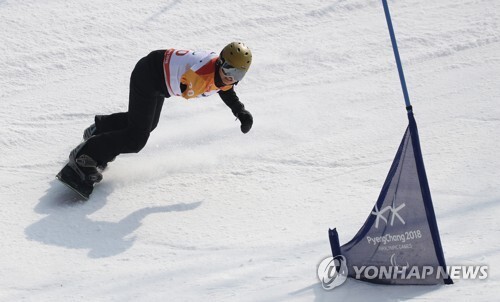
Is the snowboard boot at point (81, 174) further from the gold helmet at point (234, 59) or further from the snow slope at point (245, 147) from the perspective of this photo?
the gold helmet at point (234, 59)

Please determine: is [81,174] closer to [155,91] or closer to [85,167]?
[85,167]

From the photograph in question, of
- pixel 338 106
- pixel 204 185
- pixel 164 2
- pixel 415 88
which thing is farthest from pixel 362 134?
pixel 164 2

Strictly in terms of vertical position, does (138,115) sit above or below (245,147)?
above

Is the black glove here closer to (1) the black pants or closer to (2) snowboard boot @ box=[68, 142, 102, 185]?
(1) the black pants

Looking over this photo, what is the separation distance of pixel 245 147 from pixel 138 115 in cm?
130

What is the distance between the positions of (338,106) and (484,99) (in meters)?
1.47

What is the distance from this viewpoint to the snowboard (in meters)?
6.39

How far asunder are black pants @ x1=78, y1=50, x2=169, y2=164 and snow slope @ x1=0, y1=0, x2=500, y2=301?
0.39m

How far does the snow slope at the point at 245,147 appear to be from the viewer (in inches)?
219

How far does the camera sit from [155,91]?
6.32 m

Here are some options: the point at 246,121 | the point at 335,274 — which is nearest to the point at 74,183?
the point at 246,121

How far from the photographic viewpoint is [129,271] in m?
5.62

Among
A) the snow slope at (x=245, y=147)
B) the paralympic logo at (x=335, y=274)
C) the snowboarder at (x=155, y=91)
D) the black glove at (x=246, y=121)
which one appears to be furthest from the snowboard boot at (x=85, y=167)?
the paralympic logo at (x=335, y=274)

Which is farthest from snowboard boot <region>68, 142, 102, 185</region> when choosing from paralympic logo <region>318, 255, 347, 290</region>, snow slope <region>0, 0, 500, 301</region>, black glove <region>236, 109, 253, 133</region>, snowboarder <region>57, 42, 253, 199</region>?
paralympic logo <region>318, 255, 347, 290</region>
